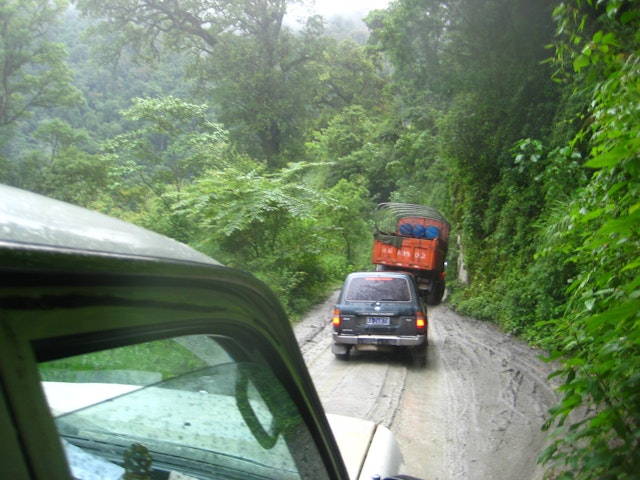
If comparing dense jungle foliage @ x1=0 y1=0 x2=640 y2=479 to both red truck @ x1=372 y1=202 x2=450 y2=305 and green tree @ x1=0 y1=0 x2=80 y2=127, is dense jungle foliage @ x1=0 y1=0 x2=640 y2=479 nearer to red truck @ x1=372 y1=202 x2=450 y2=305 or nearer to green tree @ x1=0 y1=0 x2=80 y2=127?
green tree @ x1=0 y1=0 x2=80 y2=127

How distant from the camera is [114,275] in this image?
2.65 ft

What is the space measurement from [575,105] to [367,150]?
672 inches

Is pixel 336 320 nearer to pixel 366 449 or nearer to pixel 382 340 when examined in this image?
pixel 382 340

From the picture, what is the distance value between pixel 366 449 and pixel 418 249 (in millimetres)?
14595

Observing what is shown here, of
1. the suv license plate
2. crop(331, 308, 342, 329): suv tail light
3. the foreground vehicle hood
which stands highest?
the foreground vehicle hood

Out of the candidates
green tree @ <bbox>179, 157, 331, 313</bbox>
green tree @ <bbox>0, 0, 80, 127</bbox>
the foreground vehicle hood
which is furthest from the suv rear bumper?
green tree @ <bbox>0, 0, 80, 127</bbox>

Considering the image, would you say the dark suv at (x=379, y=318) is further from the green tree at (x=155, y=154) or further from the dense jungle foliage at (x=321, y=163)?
the green tree at (x=155, y=154)

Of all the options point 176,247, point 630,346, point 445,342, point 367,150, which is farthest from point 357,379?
point 367,150

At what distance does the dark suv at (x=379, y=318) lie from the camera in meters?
9.11

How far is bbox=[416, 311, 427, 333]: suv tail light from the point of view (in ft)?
29.9

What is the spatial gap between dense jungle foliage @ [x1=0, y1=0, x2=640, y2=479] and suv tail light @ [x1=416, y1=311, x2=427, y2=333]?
202 centimetres

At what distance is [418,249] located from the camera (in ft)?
55.7

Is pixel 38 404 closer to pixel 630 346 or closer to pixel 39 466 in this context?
pixel 39 466

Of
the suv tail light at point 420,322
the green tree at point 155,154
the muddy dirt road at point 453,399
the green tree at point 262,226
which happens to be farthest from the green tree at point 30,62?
the suv tail light at point 420,322
